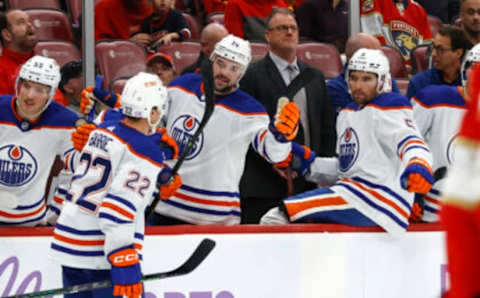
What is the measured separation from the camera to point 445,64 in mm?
4676

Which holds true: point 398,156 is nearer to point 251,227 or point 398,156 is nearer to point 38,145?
point 251,227

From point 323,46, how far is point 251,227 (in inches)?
79.1

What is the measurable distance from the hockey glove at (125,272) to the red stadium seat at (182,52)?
250cm

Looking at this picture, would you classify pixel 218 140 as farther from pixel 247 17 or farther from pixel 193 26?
pixel 193 26

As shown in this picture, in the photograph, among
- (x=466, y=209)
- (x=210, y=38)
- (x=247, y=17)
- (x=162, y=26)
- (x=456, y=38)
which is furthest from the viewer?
(x=162, y=26)

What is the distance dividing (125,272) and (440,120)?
1.85 m

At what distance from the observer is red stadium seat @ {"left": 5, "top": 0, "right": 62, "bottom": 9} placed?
6.26 meters

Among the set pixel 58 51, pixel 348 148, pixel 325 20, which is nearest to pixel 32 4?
pixel 58 51

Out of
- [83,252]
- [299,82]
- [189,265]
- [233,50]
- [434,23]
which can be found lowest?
[189,265]

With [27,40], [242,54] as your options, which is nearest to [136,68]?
[27,40]

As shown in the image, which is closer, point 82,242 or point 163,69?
point 82,242

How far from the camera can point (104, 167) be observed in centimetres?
326

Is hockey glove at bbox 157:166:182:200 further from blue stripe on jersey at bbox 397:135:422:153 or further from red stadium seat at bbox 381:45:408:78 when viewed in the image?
red stadium seat at bbox 381:45:408:78

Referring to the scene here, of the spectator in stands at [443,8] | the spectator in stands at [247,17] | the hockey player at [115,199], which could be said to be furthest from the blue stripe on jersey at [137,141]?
the spectator in stands at [443,8]
